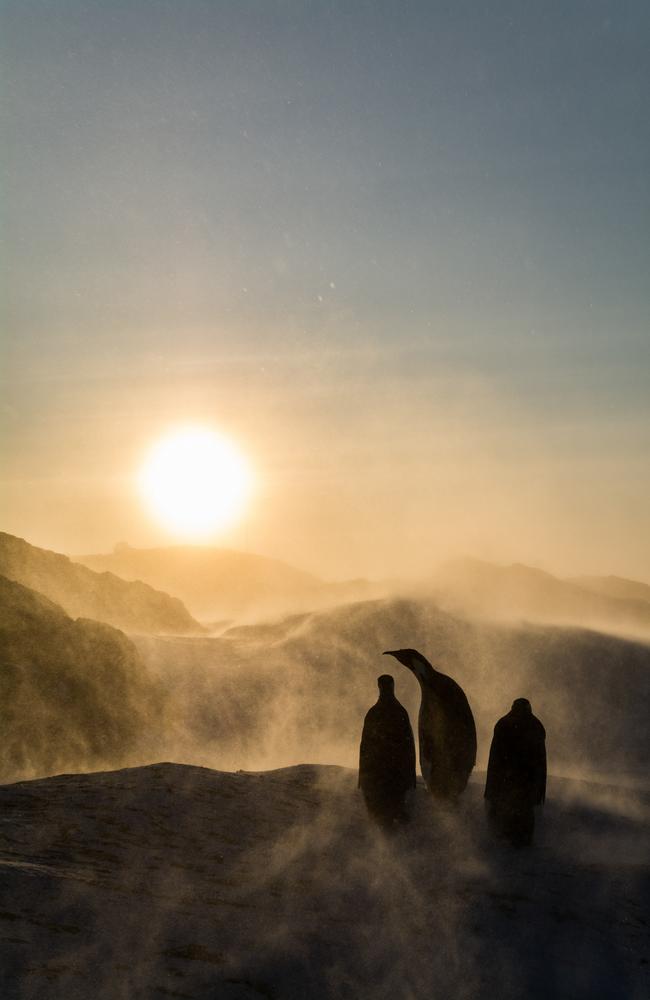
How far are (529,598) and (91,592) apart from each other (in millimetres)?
30741

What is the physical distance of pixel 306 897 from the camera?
328 inches

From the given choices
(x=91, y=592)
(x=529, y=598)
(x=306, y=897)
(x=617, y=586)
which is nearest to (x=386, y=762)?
(x=306, y=897)

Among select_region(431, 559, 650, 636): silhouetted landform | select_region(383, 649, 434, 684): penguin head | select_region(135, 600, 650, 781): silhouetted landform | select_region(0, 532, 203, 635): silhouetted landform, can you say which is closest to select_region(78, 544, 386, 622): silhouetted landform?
select_region(431, 559, 650, 636): silhouetted landform

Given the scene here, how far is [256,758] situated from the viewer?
2364cm

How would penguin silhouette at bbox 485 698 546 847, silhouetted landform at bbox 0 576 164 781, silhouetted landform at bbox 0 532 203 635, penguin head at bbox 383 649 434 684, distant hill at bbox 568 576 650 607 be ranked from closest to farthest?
penguin silhouette at bbox 485 698 546 847, penguin head at bbox 383 649 434 684, silhouetted landform at bbox 0 576 164 781, silhouetted landform at bbox 0 532 203 635, distant hill at bbox 568 576 650 607

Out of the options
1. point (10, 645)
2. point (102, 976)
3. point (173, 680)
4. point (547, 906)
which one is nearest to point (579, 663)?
point (173, 680)

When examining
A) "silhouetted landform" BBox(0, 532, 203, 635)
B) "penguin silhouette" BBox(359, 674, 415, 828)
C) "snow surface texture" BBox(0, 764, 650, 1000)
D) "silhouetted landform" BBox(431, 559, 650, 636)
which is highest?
"silhouetted landform" BBox(431, 559, 650, 636)

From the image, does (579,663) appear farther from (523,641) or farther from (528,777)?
(528,777)

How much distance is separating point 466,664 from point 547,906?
22.2 m

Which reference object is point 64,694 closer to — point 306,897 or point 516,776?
point 306,897

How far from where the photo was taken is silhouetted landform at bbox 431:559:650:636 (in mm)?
37031

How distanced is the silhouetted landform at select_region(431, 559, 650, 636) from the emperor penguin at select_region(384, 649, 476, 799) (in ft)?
78.4

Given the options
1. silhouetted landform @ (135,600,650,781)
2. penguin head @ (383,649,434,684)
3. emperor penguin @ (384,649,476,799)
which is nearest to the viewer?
emperor penguin @ (384,649,476,799)

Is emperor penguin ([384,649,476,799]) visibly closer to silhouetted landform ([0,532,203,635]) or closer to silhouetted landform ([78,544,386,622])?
silhouetted landform ([0,532,203,635])
